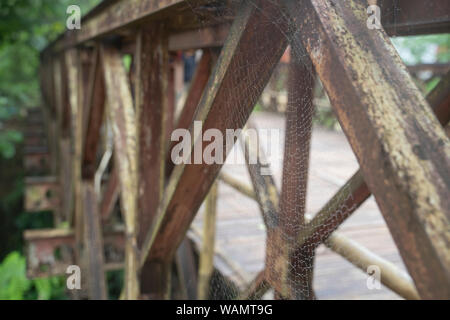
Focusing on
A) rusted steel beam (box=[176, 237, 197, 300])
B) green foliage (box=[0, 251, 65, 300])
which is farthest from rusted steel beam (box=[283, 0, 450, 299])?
green foliage (box=[0, 251, 65, 300])

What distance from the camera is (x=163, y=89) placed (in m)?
2.11

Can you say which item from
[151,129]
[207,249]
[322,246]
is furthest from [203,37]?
[322,246]

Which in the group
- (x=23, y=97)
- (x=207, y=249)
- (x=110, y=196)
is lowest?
(x=207, y=249)

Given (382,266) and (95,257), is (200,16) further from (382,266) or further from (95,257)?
(95,257)

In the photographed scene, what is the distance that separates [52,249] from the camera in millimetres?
4605

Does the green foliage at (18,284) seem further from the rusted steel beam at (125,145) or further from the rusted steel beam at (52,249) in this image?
the rusted steel beam at (125,145)

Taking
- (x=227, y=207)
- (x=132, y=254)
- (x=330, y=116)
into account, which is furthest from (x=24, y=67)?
(x=132, y=254)

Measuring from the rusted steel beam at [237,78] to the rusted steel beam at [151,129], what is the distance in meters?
0.49

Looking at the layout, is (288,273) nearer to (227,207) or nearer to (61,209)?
(227,207)

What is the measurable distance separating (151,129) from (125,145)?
1.41ft

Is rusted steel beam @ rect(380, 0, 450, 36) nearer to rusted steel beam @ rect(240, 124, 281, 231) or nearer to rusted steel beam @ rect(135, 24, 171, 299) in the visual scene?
rusted steel beam @ rect(240, 124, 281, 231)

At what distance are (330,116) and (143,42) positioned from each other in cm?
911

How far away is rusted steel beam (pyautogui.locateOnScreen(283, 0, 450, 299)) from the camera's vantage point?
68 centimetres

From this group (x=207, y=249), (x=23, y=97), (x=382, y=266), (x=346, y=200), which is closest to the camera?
(x=346, y=200)
